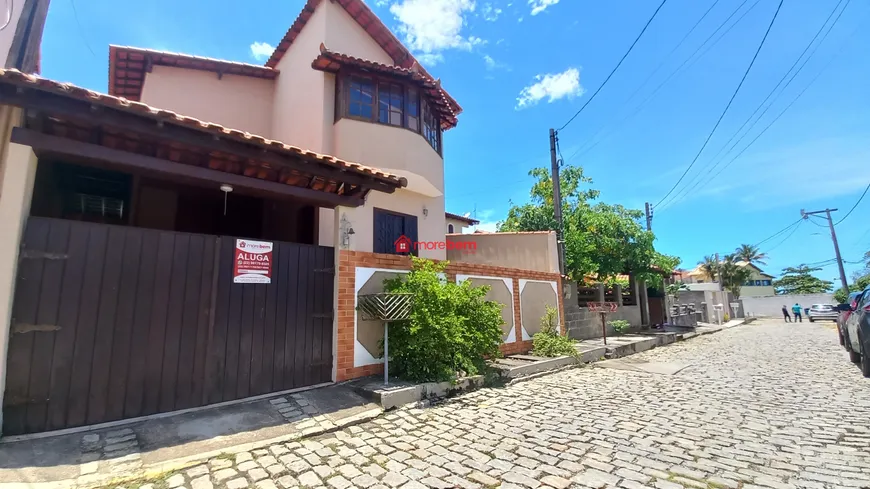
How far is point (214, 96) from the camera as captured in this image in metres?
9.48

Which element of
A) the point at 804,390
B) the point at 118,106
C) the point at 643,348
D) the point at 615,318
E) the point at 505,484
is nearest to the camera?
the point at 505,484

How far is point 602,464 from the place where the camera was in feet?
11.2

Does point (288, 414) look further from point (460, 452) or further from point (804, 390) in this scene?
point (804, 390)

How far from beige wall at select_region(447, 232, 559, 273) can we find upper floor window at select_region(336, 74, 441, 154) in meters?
3.88

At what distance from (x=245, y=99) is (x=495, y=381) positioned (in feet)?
30.1

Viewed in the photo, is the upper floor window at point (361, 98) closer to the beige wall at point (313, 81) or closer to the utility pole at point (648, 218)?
the beige wall at point (313, 81)

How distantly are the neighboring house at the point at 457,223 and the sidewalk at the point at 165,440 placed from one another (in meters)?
12.8

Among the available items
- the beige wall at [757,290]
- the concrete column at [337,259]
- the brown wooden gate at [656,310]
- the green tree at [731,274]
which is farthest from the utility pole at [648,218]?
the beige wall at [757,290]

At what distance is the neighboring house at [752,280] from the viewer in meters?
47.9

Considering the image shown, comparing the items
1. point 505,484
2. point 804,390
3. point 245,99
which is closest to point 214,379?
point 505,484

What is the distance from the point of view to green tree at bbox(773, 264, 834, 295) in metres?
52.6

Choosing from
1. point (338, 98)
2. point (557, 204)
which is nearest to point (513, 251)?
point (557, 204)

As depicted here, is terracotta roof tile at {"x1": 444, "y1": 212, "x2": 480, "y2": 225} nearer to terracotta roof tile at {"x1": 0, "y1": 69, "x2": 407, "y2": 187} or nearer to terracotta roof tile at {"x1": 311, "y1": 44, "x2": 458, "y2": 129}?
terracotta roof tile at {"x1": 311, "y1": 44, "x2": 458, "y2": 129}

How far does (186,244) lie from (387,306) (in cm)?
254
